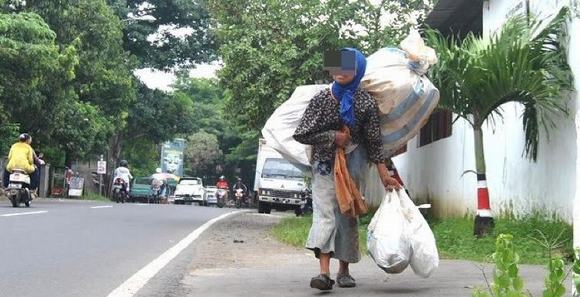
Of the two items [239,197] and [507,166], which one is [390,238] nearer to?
[507,166]

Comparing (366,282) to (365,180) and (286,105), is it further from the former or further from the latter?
(286,105)

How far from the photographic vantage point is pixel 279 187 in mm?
25672

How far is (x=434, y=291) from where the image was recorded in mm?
5461

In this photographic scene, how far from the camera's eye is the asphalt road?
6.00 meters

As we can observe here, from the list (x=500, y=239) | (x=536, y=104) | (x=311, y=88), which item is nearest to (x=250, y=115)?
(x=536, y=104)

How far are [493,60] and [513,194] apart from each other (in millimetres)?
2398

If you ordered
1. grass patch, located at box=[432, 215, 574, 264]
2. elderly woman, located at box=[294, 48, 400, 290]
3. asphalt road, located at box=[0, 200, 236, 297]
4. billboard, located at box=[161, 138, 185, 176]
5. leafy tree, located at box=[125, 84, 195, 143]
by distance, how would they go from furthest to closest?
1. billboard, located at box=[161, 138, 185, 176]
2. leafy tree, located at box=[125, 84, 195, 143]
3. grass patch, located at box=[432, 215, 574, 264]
4. asphalt road, located at box=[0, 200, 236, 297]
5. elderly woman, located at box=[294, 48, 400, 290]

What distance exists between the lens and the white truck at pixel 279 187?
2545 centimetres

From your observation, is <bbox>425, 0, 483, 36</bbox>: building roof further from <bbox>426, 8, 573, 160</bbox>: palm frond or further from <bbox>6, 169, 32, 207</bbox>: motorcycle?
<bbox>6, 169, 32, 207</bbox>: motorcycle

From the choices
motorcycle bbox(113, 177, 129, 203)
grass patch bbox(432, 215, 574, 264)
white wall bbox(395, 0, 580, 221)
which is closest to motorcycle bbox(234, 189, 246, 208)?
motorcycle bbox(113, 177, 129, 203)

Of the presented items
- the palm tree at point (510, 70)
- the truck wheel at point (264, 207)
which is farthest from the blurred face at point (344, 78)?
the truck wheel at point (264, 207)

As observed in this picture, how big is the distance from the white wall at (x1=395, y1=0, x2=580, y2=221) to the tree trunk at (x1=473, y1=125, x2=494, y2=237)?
62 centimetres

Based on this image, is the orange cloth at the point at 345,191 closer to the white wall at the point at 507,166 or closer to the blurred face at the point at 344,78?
the blurred face at the point at 344,78

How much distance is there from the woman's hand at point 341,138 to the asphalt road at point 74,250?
204 centimetres
